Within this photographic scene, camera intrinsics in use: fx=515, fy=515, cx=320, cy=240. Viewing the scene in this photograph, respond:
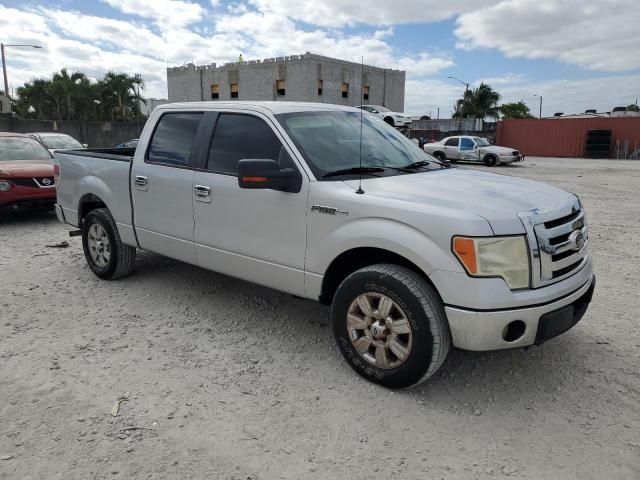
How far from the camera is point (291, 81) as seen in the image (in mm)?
54062

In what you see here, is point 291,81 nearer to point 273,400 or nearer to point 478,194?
point 478,194

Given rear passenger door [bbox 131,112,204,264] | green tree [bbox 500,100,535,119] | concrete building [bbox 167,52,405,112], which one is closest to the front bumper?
rear passenger door [bbox 131,112,204,264]

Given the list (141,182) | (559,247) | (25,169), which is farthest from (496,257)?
(25,169)

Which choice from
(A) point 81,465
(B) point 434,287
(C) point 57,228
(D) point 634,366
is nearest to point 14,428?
(A) point 81,465

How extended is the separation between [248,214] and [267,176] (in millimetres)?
566

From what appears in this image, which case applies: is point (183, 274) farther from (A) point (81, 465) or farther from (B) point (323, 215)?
(A) point (81, 465)

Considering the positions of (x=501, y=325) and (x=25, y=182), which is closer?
(x=501, y=325)

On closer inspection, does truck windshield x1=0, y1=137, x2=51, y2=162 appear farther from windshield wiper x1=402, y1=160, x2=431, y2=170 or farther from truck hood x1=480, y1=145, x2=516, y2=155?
truck hood x1=480, y1=145, x2=516, y2=155

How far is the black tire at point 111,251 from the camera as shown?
207 inches

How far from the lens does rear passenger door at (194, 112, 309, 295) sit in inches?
143

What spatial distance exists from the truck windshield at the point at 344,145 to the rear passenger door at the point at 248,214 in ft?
0.46

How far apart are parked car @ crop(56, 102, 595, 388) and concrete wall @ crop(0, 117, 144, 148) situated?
30.6m

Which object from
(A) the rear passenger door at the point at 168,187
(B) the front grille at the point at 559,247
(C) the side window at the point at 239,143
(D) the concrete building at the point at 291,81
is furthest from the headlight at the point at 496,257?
(D) the concrete building at the point at 291,81

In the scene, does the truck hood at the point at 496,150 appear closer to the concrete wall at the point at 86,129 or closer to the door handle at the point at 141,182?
the door handle at the point at 141,182
